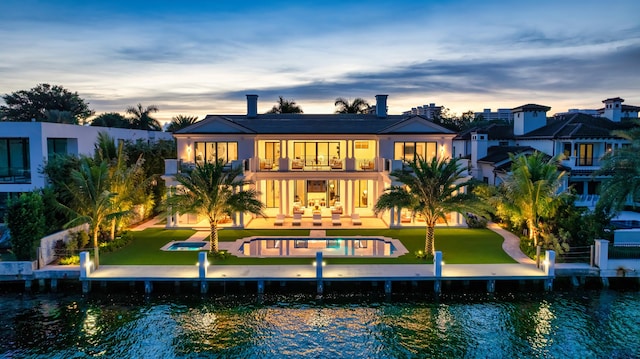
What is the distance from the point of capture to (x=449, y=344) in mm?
14320

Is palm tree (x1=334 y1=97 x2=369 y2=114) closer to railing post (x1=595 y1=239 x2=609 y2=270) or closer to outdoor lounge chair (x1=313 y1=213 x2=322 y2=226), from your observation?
outdoor lounge chair (x1=313 y1=213 x2=322 y2=226)

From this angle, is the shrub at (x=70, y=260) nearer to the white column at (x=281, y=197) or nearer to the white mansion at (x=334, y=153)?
the white mansion at (x=334, y=153)

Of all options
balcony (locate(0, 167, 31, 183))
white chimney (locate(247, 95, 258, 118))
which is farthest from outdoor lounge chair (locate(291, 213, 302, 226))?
balcony (locate(0, 167, 31, 183))

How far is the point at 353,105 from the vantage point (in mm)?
51031

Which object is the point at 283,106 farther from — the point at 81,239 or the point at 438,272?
the point at 438,272

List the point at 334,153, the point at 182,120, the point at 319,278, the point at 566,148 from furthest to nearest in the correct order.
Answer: the point at 182,120, the point at 334,153, the point at 566,148, the point at 319,278

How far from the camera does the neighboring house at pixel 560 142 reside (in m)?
31.6

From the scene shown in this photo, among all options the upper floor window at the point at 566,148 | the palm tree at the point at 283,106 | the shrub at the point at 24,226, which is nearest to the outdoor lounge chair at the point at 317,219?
the shrub at the point at 24,226

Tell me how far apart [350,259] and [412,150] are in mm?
13163

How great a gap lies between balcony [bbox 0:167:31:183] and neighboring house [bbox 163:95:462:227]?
8123mm

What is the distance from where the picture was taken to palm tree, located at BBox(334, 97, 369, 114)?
50.9 metres

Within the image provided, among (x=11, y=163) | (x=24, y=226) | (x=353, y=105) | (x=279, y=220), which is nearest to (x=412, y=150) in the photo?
(x=279, y=220)

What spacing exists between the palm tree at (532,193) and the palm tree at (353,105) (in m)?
28.0

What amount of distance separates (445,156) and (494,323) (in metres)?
17.4
